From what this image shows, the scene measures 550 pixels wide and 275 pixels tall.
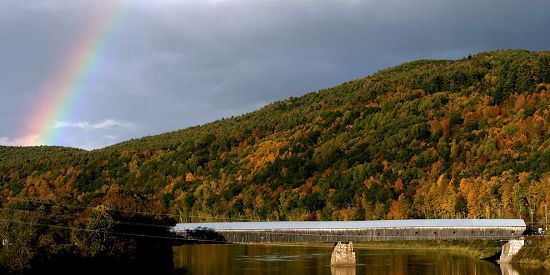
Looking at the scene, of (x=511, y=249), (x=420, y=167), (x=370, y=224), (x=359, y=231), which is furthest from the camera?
(x=420, y=167)

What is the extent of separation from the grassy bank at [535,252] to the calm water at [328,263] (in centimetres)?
356

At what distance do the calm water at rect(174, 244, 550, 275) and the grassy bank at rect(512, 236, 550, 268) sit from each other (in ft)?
11.7

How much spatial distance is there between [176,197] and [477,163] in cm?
7997

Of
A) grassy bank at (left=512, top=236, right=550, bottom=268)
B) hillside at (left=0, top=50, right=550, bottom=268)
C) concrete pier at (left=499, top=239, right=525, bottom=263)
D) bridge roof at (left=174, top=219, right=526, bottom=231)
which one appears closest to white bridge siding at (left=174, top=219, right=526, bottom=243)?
bridge roof at (left=174, top=219, right=526, bottom=231)

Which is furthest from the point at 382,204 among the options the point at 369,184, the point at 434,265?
the point at 434,265

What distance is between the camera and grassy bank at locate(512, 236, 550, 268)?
9219 cm

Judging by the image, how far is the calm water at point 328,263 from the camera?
87812 millimetres

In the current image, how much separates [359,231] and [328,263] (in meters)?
6.16

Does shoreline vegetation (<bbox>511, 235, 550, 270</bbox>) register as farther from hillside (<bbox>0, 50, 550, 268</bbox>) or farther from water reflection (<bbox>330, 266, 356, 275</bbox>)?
water reflection (<bbox>330, 266, 356, 275</bbox>)

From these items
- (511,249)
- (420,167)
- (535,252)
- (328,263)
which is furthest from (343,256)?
(420,167)

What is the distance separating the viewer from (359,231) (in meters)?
105

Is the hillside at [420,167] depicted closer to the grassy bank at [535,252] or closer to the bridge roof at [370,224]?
the bridge roof at [370,224]

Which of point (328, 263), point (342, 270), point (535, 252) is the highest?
point (535, 252)

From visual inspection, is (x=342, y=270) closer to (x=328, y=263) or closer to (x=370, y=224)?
(x=328, y=263)
